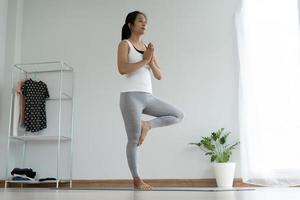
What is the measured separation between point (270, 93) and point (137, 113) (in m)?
1.87

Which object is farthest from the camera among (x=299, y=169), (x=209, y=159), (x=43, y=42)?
(x=43, y=42)

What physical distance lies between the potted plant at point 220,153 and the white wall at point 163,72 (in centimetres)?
12

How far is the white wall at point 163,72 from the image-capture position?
14.7 ft

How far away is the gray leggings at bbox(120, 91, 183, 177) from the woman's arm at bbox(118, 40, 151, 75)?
0.53ft

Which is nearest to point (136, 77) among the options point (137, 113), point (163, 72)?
point (137, 113)

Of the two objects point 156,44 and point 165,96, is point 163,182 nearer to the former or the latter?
point 165,96

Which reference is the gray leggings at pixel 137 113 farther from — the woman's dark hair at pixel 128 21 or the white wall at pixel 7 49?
the white wall at pixel 7 49

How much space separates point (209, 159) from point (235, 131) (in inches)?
16.4

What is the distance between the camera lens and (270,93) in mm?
4070

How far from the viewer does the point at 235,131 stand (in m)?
4.40

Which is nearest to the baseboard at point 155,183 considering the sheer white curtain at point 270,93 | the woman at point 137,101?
the sheer white curtain at point 270,93

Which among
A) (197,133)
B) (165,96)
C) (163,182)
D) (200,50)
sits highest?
(200,50)

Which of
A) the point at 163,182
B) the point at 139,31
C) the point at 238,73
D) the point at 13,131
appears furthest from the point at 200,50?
the point at 13,131

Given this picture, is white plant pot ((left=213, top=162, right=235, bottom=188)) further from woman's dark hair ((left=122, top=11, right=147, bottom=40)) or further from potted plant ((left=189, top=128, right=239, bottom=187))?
woman's dark hair ((left=122, top=11, right=147, bottom=40))
